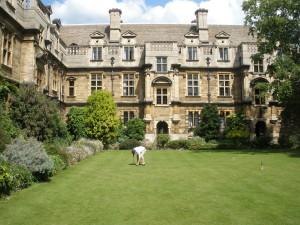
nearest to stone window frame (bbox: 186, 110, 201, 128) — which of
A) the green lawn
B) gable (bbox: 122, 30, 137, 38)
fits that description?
gable (bbox: 122, 30, 137, 38)

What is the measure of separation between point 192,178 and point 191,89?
24.9m

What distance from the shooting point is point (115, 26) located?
42.0 m

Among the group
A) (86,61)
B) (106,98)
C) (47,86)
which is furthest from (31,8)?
(86,61)

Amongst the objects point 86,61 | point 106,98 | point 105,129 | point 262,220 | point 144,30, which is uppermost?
point 144,30

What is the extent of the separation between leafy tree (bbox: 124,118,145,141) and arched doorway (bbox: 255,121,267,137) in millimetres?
12411

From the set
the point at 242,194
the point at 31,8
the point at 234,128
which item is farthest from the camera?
the point at 234,128

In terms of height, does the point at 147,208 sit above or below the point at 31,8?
below

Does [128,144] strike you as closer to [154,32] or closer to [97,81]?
[97,81]

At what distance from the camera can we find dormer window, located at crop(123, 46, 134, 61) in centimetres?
3947

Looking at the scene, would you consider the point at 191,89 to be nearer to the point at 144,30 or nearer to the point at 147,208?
the point at 144,30

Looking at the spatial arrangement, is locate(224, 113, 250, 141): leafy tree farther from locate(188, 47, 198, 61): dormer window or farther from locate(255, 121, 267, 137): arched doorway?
locate(188, 47, 198, 61): dormer window

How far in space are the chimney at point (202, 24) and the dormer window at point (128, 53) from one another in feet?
26.7

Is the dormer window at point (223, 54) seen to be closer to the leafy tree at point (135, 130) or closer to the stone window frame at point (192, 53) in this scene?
the stone window frame at point (192, 53)

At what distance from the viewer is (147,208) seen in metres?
10.0
